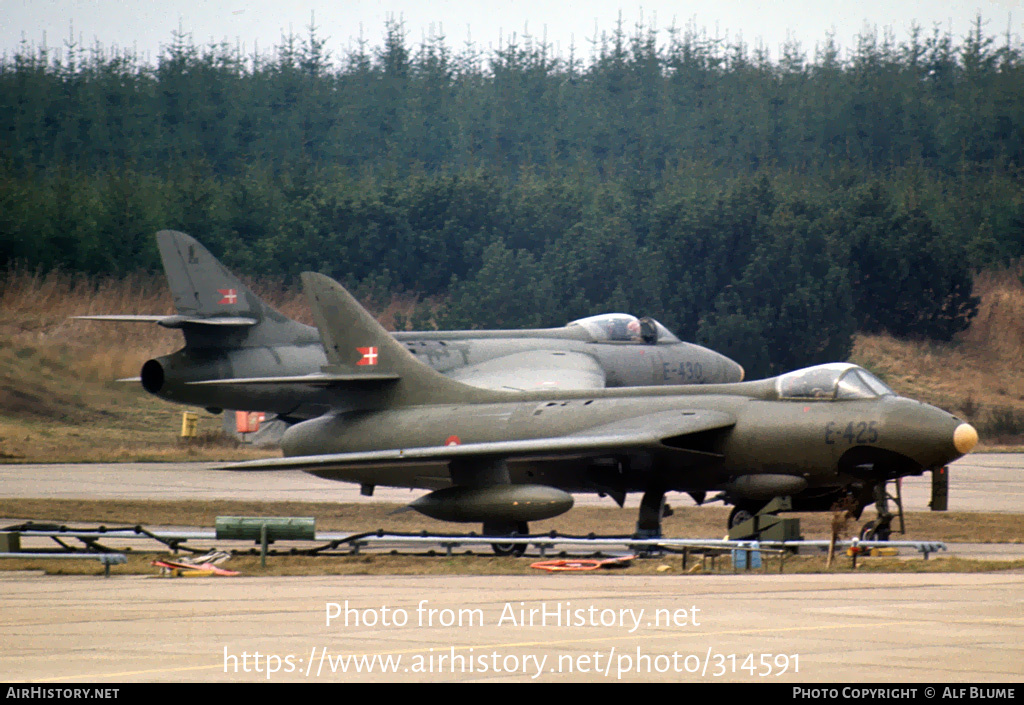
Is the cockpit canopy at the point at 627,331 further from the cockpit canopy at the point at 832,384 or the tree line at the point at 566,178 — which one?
the tree line at the point at 566,178

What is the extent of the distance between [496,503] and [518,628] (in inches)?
317

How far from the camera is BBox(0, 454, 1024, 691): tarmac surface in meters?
7.40

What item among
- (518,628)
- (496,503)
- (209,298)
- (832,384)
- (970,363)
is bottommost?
(970,363)

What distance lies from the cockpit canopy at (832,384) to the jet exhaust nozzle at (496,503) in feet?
11.4

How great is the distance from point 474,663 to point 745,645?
1.82m

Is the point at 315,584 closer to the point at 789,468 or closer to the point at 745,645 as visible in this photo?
the point at 745,645

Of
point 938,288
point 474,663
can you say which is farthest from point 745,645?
point 938,288

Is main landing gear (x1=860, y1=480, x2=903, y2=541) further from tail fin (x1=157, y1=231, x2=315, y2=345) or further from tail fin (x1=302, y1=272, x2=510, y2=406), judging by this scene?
tail fin (x1=157, y1=231, x2=315, y2=345)

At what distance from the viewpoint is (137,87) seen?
95375 mm

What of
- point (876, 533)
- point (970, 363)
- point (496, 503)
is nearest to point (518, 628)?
point (496, 503)

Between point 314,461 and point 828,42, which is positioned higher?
point 828,42

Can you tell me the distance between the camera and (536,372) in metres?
27.6

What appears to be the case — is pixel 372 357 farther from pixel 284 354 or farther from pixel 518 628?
pixel 518 628

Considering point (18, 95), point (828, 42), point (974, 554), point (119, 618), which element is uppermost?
point (828, 42)
